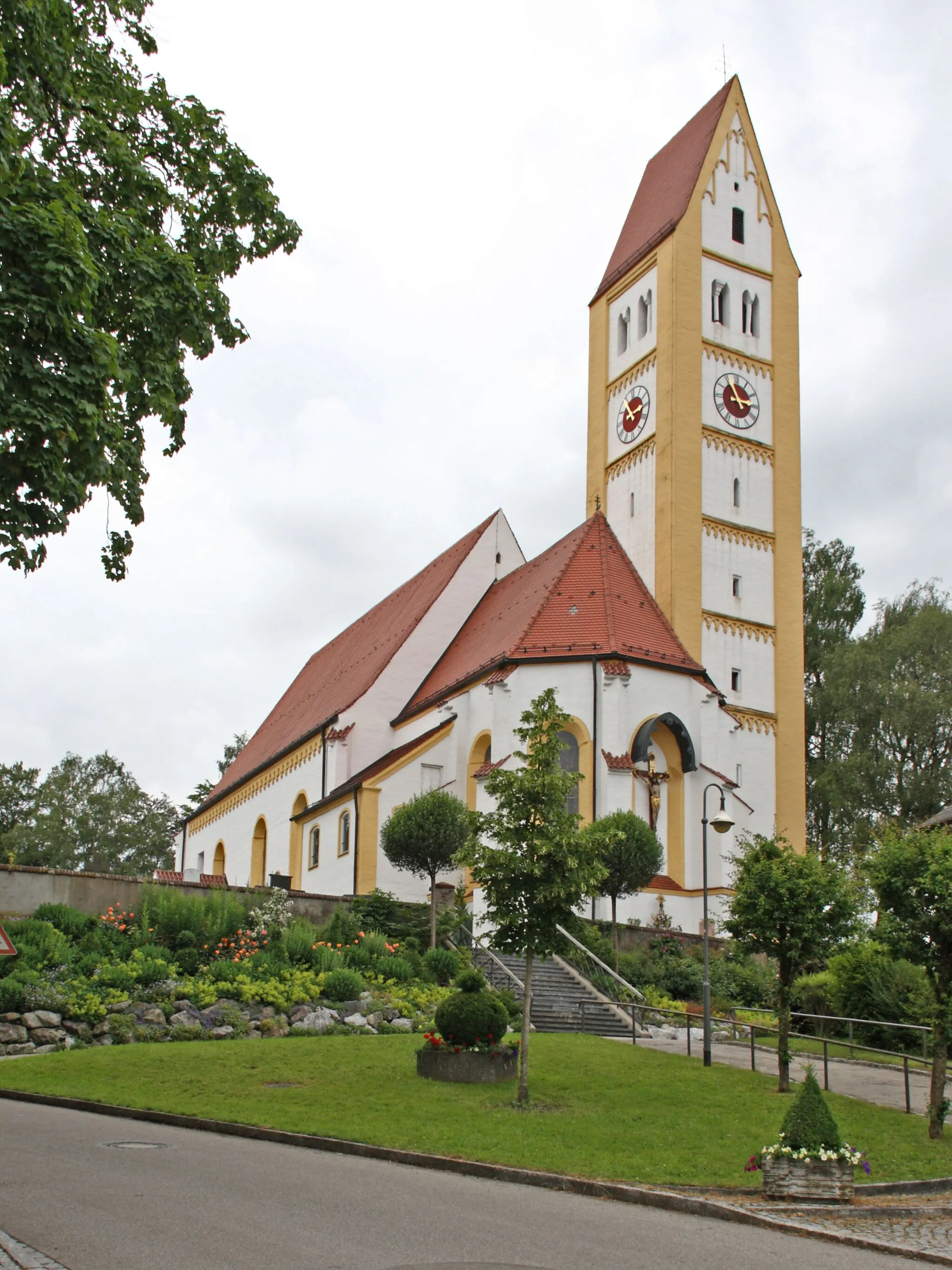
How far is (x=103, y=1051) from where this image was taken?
1934 centimetres

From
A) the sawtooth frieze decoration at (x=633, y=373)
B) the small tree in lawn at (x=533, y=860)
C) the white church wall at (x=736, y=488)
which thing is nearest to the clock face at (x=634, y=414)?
the sawtooth frieze decoration at (x=633, y=373)

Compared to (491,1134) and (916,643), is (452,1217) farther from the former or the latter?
(916,643)

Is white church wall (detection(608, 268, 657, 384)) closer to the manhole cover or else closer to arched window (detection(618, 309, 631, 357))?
arched window (detection(618, 309, 631, 357))

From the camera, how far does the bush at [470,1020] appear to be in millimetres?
18375

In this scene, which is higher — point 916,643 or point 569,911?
point 916,643

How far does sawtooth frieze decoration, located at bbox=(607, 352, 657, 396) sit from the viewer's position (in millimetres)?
44125

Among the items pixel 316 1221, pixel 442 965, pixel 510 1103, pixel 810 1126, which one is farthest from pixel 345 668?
pixel 316 1221

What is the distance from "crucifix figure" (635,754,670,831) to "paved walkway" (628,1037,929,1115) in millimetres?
9486

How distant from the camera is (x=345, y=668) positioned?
4834cm

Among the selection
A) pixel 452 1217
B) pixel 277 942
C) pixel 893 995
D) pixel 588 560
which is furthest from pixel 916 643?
pixel 452 1217

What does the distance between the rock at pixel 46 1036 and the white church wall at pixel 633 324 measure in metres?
30.8

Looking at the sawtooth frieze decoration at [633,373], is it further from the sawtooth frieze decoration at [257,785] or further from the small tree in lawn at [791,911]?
the small tree in lawn at [791,911]

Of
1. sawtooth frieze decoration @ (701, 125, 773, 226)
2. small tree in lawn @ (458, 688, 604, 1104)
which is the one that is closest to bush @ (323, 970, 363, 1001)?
small tree in lawn @ (458, 688, 604, 1104)

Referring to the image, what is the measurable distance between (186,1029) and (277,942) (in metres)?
4.03
